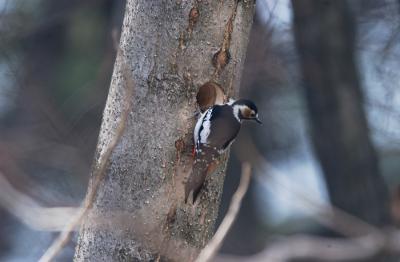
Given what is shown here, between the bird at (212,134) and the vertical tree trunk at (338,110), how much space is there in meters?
2.26

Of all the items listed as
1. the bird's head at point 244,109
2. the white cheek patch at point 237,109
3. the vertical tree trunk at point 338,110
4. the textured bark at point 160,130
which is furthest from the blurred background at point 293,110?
the textured bark at point 160,130

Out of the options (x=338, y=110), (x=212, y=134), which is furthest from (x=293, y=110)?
(x=212, y=134)

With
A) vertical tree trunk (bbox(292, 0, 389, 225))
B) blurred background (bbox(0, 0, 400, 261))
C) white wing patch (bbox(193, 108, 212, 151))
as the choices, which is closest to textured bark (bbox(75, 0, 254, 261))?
white wing patch (bbox(193, 108, 212, 151))

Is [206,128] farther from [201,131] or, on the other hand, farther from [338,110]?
[338,110]

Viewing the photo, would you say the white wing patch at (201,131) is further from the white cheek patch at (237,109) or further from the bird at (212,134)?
the white cheek patch at (237,109)

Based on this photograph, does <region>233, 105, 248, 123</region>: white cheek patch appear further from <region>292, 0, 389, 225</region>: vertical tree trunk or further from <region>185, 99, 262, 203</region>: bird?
<region>292, 0, 389, 225</region>: vertical tree trunk

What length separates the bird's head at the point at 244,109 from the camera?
158 inches

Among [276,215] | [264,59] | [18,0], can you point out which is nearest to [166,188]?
[264,59]

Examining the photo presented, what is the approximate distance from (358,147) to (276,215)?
252 cm

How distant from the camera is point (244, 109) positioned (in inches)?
167

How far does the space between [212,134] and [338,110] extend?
303 cm

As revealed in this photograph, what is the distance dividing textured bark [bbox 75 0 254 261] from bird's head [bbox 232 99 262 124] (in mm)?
316

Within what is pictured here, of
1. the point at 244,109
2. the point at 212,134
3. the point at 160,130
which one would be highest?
the point at 160,130

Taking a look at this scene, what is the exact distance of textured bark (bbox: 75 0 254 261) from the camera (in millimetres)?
3340
